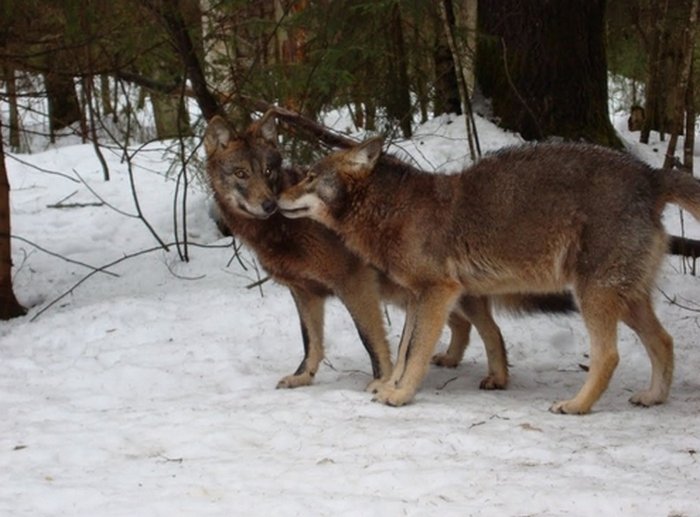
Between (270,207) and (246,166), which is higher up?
(246,166)

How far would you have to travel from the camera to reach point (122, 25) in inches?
367

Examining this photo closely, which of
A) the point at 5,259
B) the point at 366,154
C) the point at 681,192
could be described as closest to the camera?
the point at 681,192

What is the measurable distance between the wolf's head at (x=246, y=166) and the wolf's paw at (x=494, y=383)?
6.87 feet

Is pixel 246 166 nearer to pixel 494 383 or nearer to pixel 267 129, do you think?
pixel 267 129

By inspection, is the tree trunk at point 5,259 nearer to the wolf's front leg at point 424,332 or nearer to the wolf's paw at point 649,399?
the wolf's front leg at point 424,332

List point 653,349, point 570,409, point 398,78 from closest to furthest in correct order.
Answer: point 570,409
point 653,349
point 398,78

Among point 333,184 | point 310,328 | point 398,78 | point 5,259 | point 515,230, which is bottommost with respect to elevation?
point 310,328

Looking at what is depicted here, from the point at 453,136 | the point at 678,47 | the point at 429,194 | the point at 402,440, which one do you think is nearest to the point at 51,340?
the point at 429,194

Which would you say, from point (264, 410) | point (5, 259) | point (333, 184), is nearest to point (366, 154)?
point (333, 184)

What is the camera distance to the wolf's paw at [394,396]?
6.53 meters

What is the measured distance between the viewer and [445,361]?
8.10m

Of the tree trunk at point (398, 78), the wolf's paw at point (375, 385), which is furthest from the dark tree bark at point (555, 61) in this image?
the wolf's paw at point (375, 385)

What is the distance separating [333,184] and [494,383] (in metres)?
1.98

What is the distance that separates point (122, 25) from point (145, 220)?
2.63 meters
